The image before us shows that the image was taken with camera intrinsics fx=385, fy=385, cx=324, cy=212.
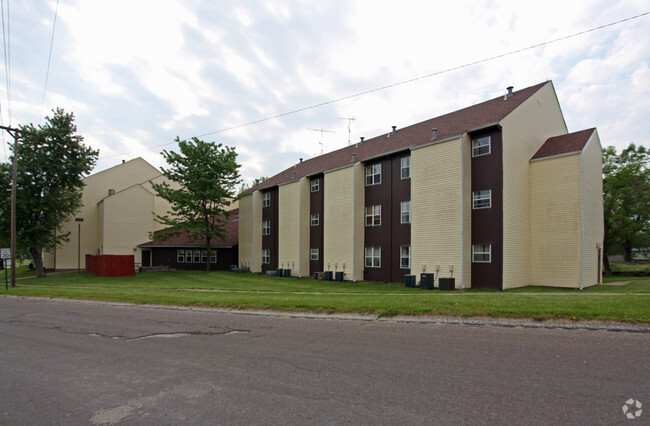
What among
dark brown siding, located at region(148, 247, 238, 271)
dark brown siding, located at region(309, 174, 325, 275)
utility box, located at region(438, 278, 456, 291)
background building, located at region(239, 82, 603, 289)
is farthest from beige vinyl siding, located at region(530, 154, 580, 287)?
dark brown siding, located at region(148, 247, 238, 271)

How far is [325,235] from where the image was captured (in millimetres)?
30062

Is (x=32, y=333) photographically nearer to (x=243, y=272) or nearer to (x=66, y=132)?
(x=243, y=272)

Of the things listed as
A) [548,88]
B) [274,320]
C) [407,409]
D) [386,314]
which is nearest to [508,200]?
[548,88]

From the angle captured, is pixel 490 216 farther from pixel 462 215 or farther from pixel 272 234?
pixel 272 234

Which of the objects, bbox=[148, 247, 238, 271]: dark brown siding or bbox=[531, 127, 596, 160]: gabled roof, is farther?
bbox=[148, 247, 238, 271]: dark brown siding

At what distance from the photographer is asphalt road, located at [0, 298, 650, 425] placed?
4.25 meters

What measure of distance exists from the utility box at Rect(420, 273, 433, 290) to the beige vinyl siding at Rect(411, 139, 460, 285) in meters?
0.37

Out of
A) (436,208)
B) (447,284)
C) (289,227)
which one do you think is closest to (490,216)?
(436,208)

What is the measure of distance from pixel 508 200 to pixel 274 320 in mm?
15534

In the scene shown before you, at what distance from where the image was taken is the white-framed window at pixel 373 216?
26.8 metres

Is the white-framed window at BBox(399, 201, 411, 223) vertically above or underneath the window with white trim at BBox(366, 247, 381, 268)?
above

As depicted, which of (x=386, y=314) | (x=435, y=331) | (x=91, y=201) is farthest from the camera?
(x=91, y=201)

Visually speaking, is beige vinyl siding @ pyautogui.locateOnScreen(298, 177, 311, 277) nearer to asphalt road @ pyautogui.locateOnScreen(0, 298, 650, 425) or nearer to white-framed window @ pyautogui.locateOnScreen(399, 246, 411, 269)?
white-framed window @ pyautogui.locateOnScreen(399, 246, 411, 269)

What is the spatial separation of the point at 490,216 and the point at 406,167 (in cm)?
657
